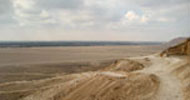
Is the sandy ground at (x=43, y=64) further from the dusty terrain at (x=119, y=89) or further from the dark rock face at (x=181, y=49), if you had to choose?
the dark rock face at (x=181, y=49)

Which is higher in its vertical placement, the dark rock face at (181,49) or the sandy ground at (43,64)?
the dark rock face at (181,49)

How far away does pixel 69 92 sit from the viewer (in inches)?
388

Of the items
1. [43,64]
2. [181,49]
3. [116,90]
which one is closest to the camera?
[116,90]

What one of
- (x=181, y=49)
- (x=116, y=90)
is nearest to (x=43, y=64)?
(x=116, y=90)

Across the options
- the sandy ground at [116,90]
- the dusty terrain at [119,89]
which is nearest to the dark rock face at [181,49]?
the dusty terrain at [119,89]

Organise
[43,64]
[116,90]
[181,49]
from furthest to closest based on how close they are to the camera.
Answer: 1. [43,64]
2. [181,49]
3. [116,90]

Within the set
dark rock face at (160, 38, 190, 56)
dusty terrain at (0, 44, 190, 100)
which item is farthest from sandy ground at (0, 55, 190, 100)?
dark rock face at (160, 38, 190, 56)

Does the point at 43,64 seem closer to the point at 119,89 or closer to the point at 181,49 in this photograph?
the point at 119,89

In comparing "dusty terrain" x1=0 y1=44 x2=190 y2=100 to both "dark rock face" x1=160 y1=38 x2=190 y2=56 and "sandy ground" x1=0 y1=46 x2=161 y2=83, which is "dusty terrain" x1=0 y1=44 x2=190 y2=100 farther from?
"dark rock face" x1=160 y1=38 x2=190 y2=56

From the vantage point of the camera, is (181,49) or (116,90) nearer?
(116,90)

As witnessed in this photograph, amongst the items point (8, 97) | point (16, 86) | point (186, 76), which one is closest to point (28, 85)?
point (16, 86)

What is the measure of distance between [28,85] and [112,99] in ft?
23.7

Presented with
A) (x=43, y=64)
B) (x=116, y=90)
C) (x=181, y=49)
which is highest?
(x=181, y=49)

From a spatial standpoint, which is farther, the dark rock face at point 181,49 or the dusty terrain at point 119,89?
the dark rock face at point 181,49
